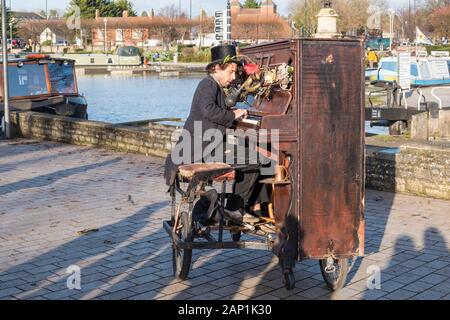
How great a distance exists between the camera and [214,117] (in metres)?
6.37

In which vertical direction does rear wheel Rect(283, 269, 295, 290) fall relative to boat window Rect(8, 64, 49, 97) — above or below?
below

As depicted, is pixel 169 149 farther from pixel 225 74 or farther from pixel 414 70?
pixel 414 70

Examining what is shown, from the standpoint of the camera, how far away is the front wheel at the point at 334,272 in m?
6.04

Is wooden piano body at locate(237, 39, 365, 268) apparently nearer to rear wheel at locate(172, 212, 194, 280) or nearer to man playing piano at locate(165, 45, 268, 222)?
man playing piano at locate(165, 45, 268, 222)

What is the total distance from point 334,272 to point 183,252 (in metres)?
1.35

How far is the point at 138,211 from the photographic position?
9.36m

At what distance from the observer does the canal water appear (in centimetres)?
3209

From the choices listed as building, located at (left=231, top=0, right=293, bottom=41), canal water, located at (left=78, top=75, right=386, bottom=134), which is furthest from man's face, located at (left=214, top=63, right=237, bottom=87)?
building, located at (left=231, top=0, right=293, bottom=41)

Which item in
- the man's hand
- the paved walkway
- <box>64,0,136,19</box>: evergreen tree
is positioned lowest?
the paved walkway

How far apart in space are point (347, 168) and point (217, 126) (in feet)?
4.24

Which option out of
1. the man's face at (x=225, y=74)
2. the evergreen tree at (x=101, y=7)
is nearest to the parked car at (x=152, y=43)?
the evergreen tree at (x=101, y=7)

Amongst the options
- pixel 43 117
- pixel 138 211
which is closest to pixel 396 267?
pixel 138 211

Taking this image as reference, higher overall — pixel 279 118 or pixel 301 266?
pixel 279 118

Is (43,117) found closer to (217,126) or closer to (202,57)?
(217,126)
